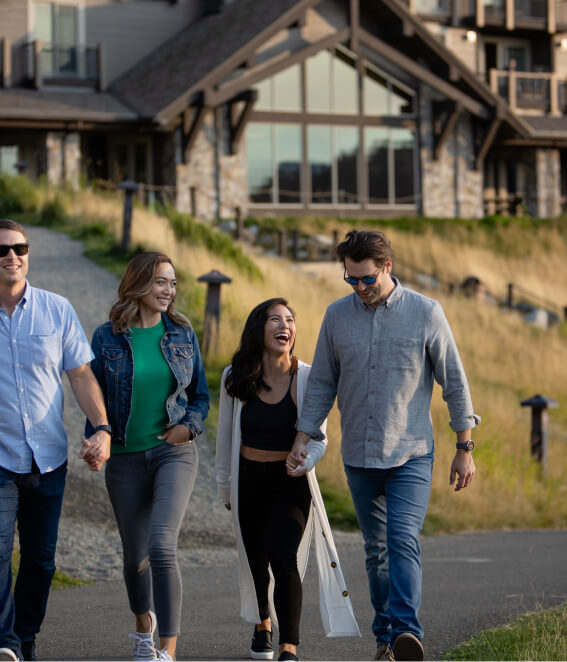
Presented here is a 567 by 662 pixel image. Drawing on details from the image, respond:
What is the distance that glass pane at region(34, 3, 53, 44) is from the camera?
95.6ft

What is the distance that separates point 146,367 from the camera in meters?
5.77

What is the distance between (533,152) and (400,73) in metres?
5.56

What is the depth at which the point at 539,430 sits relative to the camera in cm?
1302

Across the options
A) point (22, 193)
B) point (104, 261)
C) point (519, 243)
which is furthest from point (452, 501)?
point (519, 243)

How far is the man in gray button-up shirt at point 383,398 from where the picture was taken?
5.64 m

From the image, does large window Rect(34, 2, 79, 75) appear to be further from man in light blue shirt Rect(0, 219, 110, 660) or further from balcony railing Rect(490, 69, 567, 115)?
man in light blue shirt Rect(0, 219, 110, 660)

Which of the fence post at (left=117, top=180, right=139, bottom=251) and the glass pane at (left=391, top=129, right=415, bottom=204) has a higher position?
the glass pane at (left=391, top=129, right=415, bottom=204)

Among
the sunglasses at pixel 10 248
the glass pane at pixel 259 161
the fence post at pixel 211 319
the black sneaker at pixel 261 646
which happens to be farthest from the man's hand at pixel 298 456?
the glass pane at pixel 259 161

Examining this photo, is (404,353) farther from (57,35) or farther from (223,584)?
(57,35)

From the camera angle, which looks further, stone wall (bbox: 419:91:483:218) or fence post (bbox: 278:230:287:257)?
stone wall (bbox: 419:91:483:218)

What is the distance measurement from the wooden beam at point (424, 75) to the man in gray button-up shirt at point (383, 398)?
24218mm

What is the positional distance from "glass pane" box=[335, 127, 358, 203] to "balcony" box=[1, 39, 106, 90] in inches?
251

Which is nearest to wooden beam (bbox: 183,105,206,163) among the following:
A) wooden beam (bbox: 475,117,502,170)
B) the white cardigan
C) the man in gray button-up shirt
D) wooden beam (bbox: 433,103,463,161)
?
wooden beam (bbox: 433,103,463,161)

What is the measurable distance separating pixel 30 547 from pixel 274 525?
1.21m
